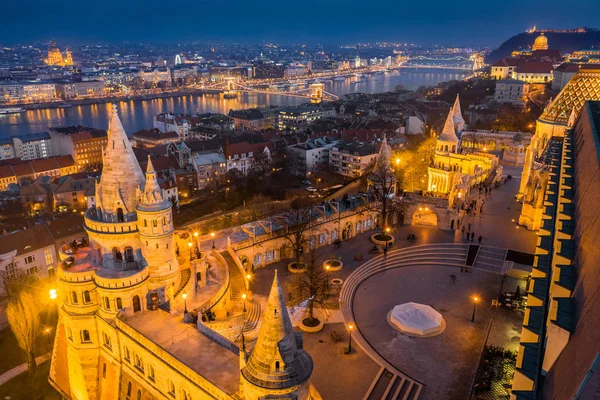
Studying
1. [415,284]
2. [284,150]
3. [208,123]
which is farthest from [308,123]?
[415,284]

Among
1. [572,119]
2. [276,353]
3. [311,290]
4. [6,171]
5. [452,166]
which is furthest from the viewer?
[6,171]

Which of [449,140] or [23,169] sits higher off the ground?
[449,140]

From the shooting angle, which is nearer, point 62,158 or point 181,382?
point 181,382

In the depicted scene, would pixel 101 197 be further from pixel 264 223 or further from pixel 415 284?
pixel 415 284

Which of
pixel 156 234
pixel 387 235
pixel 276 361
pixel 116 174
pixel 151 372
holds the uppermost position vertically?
pixel 116 174

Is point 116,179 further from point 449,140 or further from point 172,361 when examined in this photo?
point 449,140

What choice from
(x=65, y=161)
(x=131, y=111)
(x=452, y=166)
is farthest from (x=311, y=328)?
(x=131, y=111)
